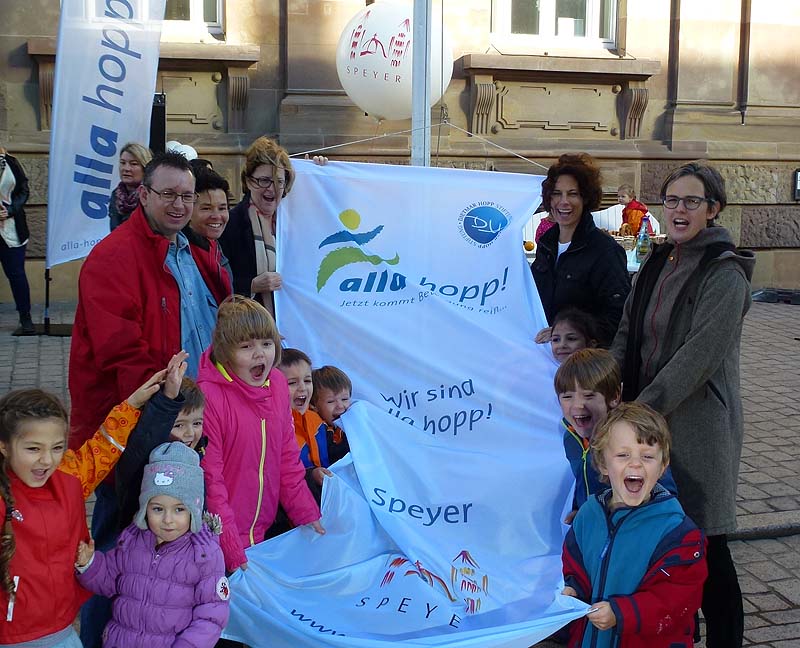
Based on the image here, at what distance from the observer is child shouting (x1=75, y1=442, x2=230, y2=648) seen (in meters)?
2.87

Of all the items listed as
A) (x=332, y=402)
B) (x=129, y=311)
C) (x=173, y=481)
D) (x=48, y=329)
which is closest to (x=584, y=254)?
(x=332, y=402)

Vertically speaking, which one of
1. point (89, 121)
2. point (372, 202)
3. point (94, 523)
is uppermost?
point (89, 121)

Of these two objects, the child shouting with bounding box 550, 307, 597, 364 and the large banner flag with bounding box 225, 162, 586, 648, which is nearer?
the large banner flag with bounding box 225, 162, 586, 648

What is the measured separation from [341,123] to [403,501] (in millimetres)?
7815

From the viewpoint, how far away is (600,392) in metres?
3.42

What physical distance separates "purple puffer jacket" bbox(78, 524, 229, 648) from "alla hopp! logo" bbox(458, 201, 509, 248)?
78.4 inches

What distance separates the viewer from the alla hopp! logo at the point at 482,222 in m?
4.37

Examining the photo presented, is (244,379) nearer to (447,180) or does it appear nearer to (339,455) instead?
(339,455)

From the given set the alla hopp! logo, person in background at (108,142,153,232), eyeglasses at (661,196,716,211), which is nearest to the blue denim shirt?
the alla hopp! logo

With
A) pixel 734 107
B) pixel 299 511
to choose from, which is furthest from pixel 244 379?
pixel 734 107

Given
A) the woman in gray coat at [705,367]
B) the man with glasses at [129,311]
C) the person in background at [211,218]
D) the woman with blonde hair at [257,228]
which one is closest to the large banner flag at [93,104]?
the woman with blonde hair at [257,228]

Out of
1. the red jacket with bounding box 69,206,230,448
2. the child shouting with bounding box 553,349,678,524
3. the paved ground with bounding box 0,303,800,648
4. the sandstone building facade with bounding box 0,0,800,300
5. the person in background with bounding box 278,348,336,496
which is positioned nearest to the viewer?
the red jacket with bounding box 69,206,230,448

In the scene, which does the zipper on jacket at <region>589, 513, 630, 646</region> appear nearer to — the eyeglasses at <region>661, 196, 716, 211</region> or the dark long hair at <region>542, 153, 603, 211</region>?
the eyeglasses at <region>661, 196, 716, 211</region>

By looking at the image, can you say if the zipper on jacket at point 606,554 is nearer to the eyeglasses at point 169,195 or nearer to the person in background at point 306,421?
the person in background at point 306,421
